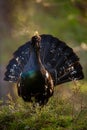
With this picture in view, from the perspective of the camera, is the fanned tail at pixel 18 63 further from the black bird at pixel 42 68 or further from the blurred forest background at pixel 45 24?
the blurred forest background at pixel 45 24

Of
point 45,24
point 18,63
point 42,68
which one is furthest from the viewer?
point 45,24

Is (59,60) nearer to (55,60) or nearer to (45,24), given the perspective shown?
(55,60)

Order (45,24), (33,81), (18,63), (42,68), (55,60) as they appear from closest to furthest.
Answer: (33,81), (42,68), (55,60), (18,63), (45,24)

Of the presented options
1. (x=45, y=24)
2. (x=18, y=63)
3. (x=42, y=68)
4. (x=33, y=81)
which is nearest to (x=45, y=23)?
(x=45, y=24)

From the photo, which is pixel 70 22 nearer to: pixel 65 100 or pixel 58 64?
pixel 58 64

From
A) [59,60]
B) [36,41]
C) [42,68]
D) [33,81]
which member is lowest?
[33,81]

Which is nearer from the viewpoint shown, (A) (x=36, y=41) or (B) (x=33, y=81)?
(B) (x=33, y=81)

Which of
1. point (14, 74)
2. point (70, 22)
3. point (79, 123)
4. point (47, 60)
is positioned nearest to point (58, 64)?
point (47, 60)

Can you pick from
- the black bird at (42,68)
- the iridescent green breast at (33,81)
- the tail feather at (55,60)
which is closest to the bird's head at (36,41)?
the black bird at (42,68)
